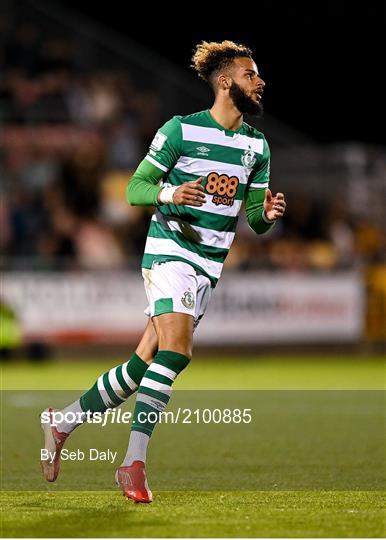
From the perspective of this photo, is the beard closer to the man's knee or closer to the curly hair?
the curly hair

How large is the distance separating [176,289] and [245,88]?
3.86 ft

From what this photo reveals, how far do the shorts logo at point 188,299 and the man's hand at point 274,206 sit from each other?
66 centimetres

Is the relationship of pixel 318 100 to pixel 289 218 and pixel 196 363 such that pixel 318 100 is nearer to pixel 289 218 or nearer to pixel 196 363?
pixel 289 218

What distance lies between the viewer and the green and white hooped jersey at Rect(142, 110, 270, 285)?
21.7 ft

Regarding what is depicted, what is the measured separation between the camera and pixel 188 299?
6.50 metres

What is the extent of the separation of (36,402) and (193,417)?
1.74 meters

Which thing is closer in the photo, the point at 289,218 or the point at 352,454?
the point at 352,454

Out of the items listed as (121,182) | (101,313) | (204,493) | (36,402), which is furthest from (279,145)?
(204,493)

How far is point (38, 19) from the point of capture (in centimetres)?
2022

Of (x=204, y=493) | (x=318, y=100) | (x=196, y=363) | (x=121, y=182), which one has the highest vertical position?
(x=318, y=100)

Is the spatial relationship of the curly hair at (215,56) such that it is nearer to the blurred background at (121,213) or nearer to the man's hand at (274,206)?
the man's hand at (274,206)

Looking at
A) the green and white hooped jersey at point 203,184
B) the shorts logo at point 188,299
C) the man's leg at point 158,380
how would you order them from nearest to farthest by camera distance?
the man's leg at point 158,380, the shorts logo at point 188,299, the green and white hooped jersey at point 203,184

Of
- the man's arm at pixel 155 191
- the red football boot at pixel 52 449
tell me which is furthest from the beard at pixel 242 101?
the red football boot at pixel 52 449

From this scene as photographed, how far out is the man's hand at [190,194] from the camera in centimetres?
614
